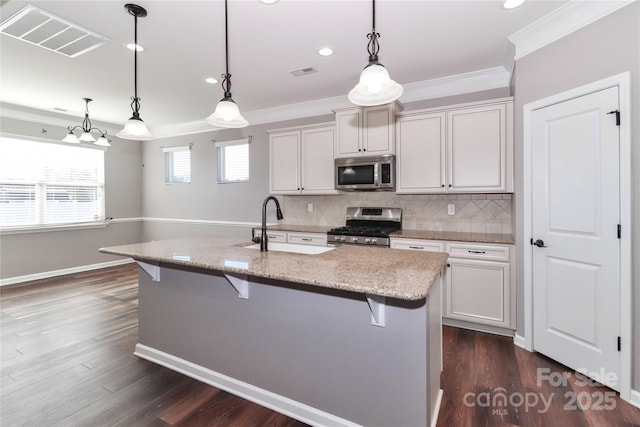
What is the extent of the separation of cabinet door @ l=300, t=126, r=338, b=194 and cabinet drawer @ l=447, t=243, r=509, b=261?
1654 mm

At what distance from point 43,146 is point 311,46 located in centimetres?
484

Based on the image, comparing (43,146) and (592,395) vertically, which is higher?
(43,146)

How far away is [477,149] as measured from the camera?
→ 3.14m

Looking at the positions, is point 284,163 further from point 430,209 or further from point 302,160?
point 430,209

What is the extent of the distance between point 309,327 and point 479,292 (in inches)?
79.0

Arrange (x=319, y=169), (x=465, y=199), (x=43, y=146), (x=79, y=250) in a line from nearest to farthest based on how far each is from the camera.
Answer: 1. (x=465, y=199)
2. (x=319, y=169)
3. (x=43, y=146)
4. (x=79, y=250)

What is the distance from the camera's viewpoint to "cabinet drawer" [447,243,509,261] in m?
2.85

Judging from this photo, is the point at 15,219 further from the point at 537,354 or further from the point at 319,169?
the point at 537,354

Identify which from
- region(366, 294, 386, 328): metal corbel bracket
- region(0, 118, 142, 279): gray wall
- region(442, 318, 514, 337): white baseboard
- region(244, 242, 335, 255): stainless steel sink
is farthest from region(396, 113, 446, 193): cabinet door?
region(0, 118, 142, 279): gray wall

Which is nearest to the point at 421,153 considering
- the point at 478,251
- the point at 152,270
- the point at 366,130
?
the point at 366,130

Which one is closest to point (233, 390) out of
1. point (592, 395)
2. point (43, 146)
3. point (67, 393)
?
point (67, 393)

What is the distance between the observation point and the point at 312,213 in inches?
181

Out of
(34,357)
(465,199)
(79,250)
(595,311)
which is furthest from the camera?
(79,250)

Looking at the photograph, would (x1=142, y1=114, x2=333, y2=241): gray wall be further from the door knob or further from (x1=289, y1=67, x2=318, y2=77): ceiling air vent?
the door knob
